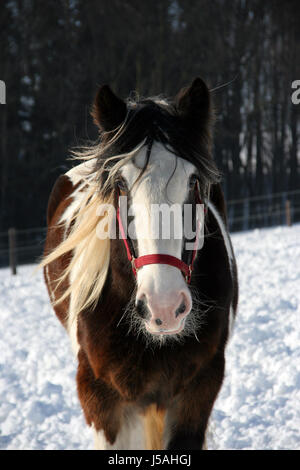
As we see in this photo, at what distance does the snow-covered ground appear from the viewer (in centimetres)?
322

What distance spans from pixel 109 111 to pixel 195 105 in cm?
41

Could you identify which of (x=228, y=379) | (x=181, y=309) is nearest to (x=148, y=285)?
(x=181, y=309)

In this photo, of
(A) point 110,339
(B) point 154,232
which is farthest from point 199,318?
(B) point 154,232

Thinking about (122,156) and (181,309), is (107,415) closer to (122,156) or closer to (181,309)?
(181,309)

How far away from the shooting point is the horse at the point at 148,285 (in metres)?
1.62

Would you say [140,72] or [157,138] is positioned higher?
[140,72]

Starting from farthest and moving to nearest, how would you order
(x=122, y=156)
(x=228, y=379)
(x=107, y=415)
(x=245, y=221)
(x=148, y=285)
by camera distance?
(x=245, y=221), (x=228, y=379), (x=107, y=415), (x=122, y=156), (x=148, y=285)

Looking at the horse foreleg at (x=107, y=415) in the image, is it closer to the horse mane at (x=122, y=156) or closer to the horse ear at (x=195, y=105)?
the horse mane at (x=122, y=156)

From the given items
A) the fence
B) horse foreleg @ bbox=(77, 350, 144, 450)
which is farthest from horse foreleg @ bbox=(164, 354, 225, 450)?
the fence

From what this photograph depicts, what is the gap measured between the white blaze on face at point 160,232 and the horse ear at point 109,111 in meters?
0.27

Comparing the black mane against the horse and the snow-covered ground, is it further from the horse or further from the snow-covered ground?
A: the snow-covered ground

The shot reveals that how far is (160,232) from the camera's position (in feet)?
5.28

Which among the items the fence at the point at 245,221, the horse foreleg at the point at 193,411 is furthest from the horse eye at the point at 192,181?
the fence at the point at 245,221
